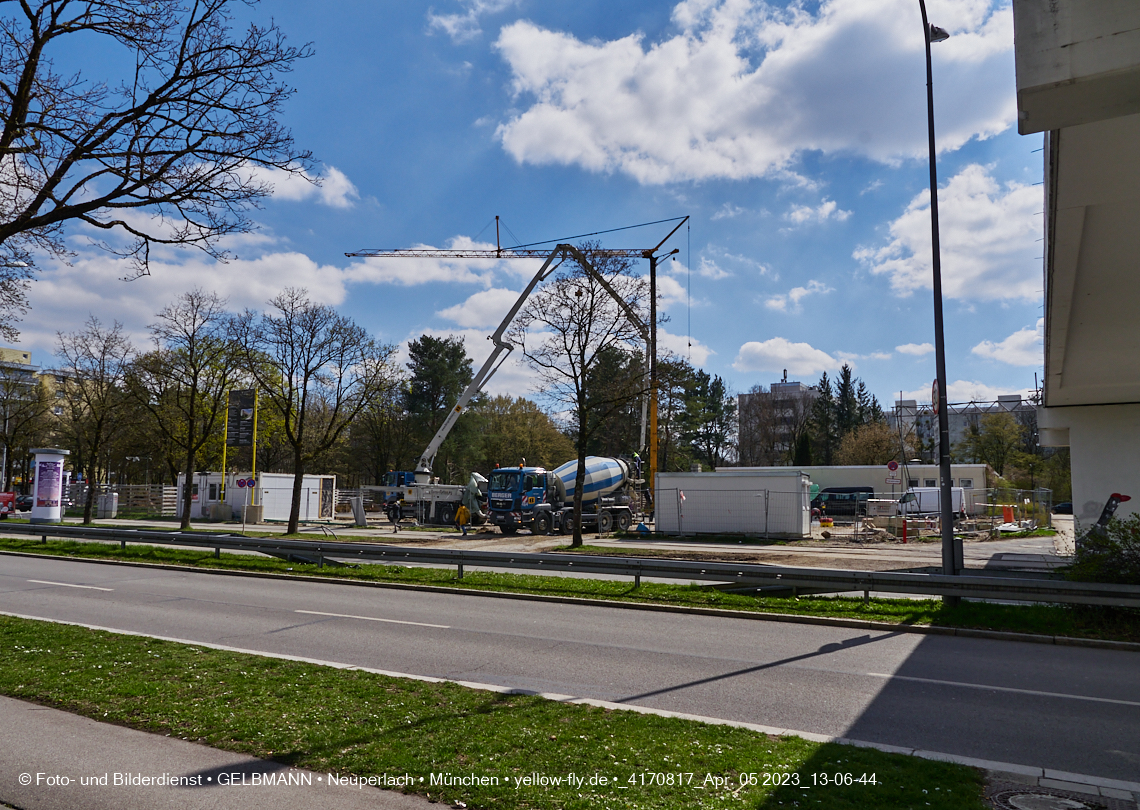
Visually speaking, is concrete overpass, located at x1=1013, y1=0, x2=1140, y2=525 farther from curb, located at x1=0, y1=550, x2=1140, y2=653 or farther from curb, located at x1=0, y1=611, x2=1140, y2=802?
curb, located at x1=0, y1=550, x2=1140, y2=653

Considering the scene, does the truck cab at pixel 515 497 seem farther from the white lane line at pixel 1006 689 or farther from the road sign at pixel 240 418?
the white lane line at pixel 1006 689

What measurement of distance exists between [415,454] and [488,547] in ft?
135

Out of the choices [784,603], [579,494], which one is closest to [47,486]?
[579,494]

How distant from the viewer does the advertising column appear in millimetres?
31156

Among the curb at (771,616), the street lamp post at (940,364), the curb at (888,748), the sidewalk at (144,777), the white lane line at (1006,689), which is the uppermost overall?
the street lamp post at (940,364)

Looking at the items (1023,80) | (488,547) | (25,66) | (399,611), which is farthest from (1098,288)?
(488,547)

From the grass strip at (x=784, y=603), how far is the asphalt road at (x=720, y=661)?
0.75 m

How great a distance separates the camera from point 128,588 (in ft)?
49.5

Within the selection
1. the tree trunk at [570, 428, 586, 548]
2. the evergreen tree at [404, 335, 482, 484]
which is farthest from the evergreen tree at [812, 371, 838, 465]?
the tree trunk at [570, 428, 586, 548]

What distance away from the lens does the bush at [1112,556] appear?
11305 mm

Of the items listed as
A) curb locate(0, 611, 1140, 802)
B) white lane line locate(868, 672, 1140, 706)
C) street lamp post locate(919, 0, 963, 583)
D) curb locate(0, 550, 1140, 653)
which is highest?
street lamp post locate(919, 0, 963, 583)

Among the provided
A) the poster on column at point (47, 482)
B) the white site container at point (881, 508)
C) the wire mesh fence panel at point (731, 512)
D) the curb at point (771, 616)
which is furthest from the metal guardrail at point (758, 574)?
the white site container at point (881, 508)

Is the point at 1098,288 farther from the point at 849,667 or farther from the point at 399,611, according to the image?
the point at 399,611

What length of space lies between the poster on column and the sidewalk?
3110 cm
